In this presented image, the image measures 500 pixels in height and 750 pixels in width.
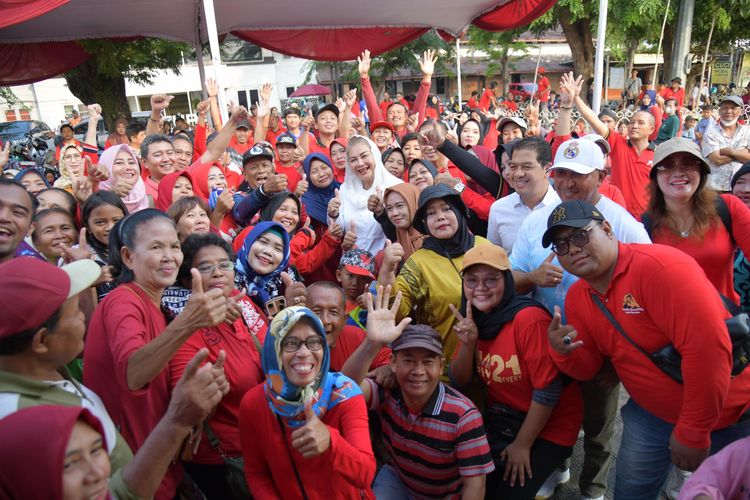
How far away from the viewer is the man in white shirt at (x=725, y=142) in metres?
5.65

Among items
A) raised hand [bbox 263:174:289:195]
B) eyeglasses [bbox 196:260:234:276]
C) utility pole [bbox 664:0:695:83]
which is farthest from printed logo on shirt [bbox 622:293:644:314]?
utility pole [bbox 664:0:695:83]

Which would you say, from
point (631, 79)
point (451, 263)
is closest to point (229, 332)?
point (451, 263)

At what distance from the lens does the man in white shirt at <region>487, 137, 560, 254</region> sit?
3.07 m

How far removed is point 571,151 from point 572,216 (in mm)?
987

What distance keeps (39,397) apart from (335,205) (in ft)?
9.13

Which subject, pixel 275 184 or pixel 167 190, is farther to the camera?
pixel 167 190

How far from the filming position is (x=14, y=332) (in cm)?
133

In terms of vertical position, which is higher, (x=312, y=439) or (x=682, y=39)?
(x=682, y=39)

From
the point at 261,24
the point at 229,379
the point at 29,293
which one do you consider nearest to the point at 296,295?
the point at 229,379

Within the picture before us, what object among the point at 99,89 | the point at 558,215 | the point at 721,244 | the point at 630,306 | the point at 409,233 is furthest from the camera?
the point at 99,89

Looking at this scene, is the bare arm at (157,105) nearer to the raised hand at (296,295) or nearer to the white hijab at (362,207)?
the white hijab at (362,207)

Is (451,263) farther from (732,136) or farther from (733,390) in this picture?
(732,136)

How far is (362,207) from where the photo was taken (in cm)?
388

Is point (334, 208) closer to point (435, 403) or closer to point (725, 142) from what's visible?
point (435, 403)
